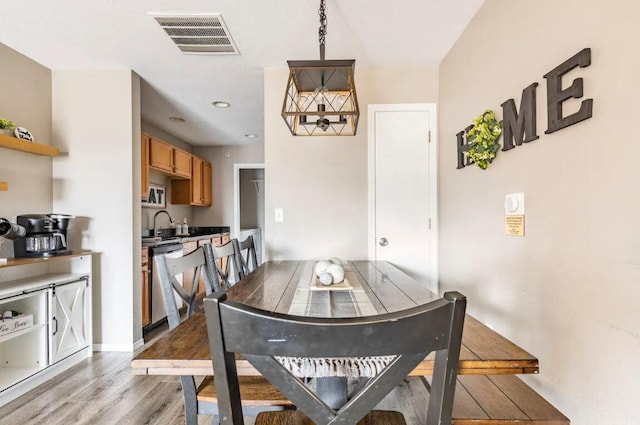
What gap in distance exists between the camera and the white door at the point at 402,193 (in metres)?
2.83

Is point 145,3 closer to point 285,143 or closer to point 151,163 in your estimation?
point 285,143

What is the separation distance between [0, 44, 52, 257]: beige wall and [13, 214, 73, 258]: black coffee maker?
128mm

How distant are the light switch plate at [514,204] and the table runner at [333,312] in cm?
Result: 86

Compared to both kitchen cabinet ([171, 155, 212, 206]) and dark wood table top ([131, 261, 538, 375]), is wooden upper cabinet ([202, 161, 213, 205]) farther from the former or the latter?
dark wood table top ([131, 261, 538, 375])

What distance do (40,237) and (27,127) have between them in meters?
0.94

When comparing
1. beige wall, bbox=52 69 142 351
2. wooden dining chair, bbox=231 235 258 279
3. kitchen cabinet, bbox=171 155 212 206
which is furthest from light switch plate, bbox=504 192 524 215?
kitchen cabinet, bbox=171 155 212 206

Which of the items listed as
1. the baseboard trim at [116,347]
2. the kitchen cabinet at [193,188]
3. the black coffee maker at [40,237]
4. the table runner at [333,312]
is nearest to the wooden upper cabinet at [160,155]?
the kitchen cabinet at [193,188]

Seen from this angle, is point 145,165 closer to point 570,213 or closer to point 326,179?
point 326,179

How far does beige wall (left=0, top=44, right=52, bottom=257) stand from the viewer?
8.10 feet

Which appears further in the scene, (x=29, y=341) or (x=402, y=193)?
(x=402, y=193)

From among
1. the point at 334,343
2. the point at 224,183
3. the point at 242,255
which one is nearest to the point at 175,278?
the point at 242,255

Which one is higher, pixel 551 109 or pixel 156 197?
pixel 551 109

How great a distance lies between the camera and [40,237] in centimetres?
247

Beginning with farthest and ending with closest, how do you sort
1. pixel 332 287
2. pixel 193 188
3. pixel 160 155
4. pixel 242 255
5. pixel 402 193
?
pixel 193 188 → pixel 160 155 → pixel 402 193 → pixel 242 255 → pixel 332 287
